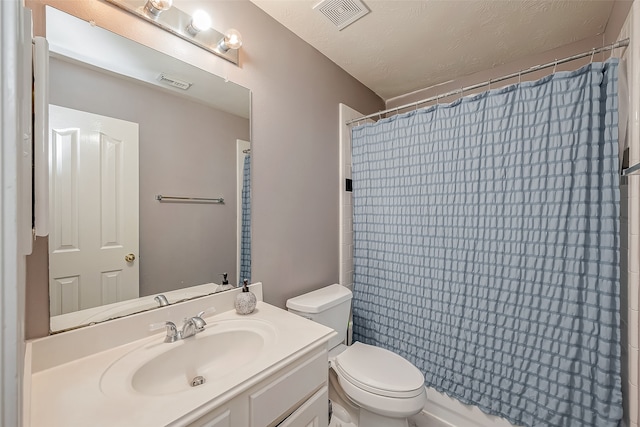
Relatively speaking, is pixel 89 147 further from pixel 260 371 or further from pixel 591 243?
pixel 591 243

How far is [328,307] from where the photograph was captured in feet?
4.86

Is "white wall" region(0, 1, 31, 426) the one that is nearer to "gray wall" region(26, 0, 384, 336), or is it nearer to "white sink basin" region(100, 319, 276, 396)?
"white sink basin" region(100, 319, 276, 396)

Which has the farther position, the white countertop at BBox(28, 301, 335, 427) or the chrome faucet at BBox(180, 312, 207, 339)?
the chrome faucet at BBox(180, 312, 207, 339)

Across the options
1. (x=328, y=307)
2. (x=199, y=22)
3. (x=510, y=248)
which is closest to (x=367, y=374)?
(x=328, y=307)

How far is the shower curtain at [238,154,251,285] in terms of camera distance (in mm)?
1298

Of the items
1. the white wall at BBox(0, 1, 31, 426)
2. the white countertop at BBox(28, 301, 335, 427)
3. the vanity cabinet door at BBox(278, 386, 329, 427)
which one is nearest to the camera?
the white wall at BBox(0, 1, 31, 426)

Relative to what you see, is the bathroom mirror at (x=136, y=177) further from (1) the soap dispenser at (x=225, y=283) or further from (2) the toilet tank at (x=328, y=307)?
(2) the toilet tank at (x=328, y=307)

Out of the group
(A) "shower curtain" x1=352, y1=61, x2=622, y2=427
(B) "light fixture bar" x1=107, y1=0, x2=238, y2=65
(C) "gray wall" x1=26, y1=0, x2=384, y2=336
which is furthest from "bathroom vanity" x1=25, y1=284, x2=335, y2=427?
(B) "light fixture bar" x1=107, y1=0, x2=238, y2=65

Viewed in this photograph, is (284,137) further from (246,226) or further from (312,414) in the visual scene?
(312,414)

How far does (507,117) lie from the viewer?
1.30 metres

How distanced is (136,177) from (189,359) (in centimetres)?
72

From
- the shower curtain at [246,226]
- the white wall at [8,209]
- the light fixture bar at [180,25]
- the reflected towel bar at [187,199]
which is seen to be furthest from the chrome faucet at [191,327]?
the light fixture bar at [180,25]

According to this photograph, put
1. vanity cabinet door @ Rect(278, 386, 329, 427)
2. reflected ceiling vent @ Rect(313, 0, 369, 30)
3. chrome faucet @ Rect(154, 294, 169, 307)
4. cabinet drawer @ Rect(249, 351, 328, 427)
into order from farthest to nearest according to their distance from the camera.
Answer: reflected ceiling vent @ Rect(313, 0, 369, 30), chrome faucet @ Rect(154, 294, 169, 307), vanity cabinet door @ Rect(278, 386, 329, 427), cabinet drawer @ Rect(249, 351, 328, 427)

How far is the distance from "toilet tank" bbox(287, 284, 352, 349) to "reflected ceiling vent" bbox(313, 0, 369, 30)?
1601 mm
